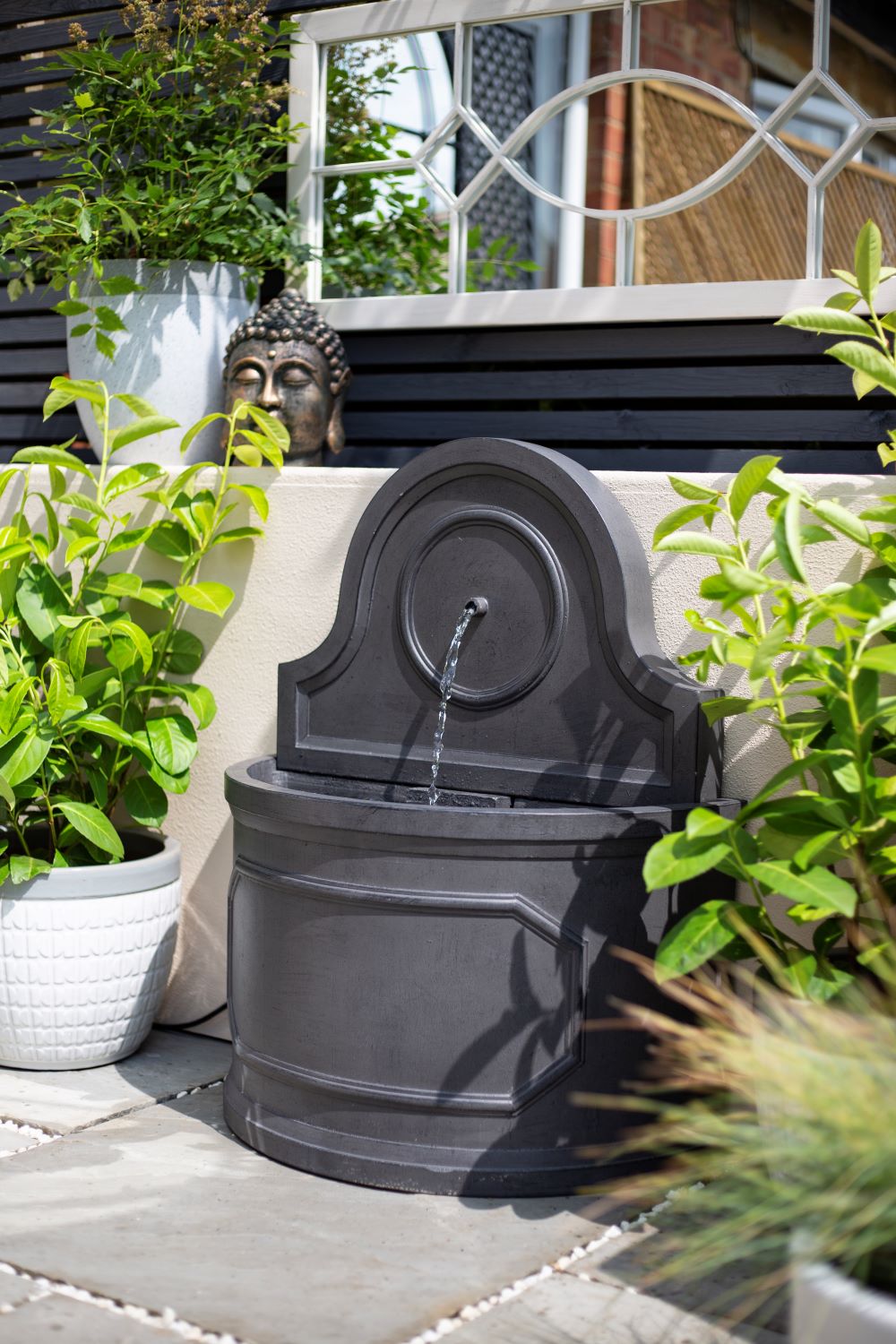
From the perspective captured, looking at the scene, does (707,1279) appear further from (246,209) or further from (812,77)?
(246,209)

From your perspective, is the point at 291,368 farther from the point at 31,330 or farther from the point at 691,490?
the point at 31,330

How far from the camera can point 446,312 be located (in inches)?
144

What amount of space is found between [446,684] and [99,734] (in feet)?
2.77

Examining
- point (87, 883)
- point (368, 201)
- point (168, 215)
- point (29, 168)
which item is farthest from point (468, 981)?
point (29, 168)

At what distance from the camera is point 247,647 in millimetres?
3424

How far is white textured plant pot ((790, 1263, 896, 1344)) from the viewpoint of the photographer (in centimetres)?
150

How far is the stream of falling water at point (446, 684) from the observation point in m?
2.87

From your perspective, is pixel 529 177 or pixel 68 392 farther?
pixel 529 177

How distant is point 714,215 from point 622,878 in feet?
14.0

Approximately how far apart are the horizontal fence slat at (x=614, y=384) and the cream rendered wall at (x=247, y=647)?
0.54 metres

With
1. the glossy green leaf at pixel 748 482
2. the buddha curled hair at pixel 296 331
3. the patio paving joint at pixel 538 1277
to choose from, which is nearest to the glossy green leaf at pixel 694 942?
the patio paving joint at pixel 538 1277

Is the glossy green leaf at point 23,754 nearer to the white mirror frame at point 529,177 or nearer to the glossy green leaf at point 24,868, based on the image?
the glossy green leaf at point 24,868

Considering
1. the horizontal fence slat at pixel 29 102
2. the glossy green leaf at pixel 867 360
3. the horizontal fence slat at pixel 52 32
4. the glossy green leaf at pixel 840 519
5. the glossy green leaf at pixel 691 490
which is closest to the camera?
the glossy green leaf at pixel 840 519

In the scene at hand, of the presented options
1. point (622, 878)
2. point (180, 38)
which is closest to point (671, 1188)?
point (622, 878)
